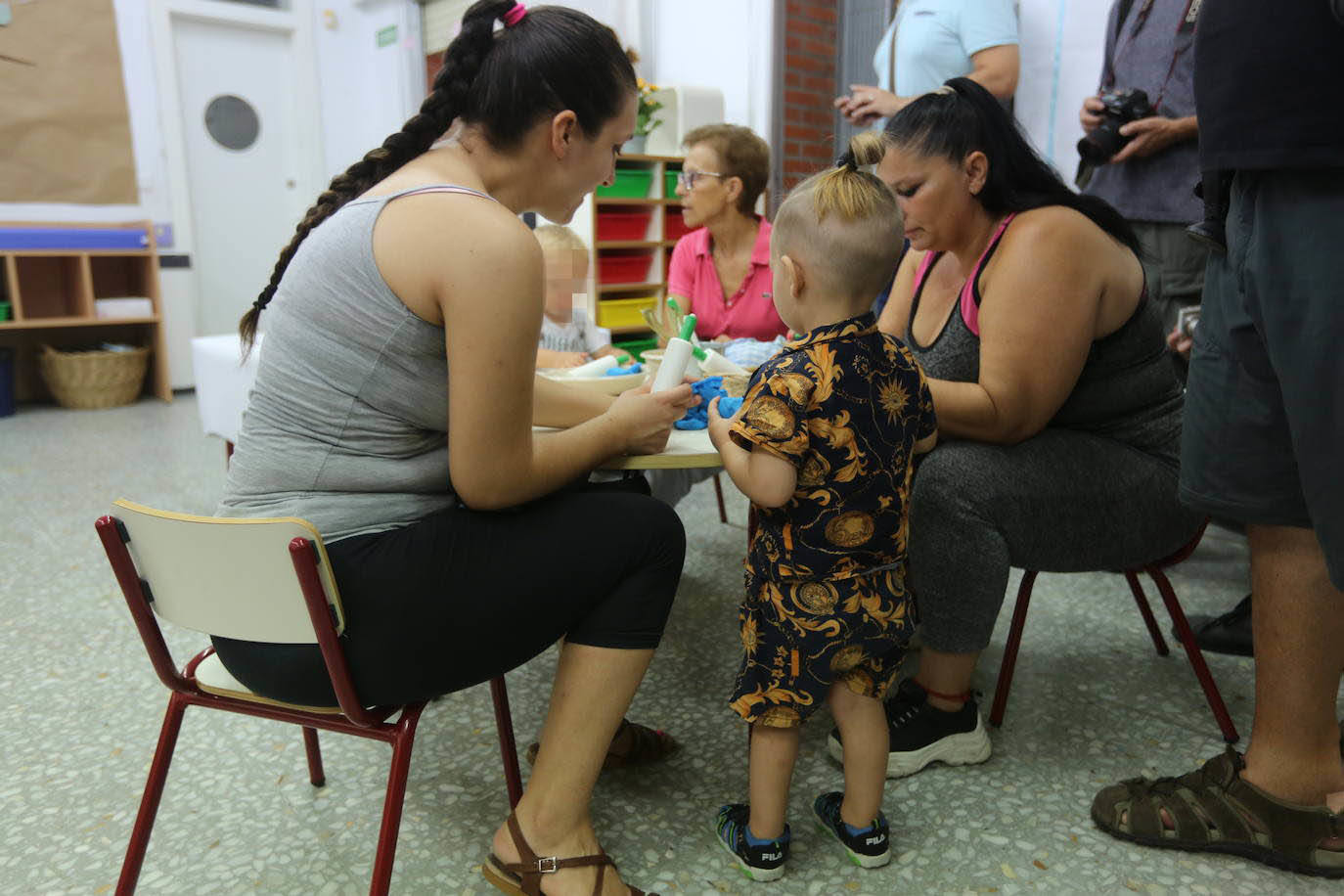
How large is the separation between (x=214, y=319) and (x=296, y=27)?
186 cm

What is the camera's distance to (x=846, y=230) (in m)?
1.16

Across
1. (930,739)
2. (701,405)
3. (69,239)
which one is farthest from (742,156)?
(69,239)

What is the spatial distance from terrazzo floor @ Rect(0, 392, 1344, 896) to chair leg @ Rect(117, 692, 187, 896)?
0.58 ft

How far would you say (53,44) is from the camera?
454 cm

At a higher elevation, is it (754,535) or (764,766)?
(754,535)

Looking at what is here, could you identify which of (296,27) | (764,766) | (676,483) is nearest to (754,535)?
(764,766)

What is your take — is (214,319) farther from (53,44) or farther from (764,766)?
(764,766)

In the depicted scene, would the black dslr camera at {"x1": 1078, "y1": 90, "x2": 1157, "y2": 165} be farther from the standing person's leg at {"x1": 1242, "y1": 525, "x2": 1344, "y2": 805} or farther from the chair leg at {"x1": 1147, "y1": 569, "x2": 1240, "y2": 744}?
the standing person's leg at {"x1": 1242, "y1": 525, "x2": 1344, "y2": 805}

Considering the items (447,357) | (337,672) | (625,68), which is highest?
(625,68)

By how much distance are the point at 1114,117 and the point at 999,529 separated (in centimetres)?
136

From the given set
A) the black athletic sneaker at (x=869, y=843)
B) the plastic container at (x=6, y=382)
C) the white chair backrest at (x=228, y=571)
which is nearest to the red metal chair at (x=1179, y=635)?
the black athletic sneaker at (x=869, y=843)

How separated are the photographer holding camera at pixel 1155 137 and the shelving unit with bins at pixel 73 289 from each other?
4.62 m

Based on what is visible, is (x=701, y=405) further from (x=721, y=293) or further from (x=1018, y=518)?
(x=721, y=293)

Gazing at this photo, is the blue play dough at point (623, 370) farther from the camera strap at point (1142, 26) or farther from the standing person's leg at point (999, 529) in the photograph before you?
the camera strap at point (1142, 26)
